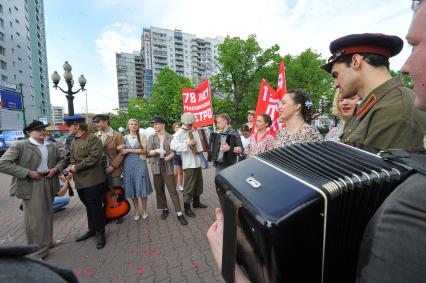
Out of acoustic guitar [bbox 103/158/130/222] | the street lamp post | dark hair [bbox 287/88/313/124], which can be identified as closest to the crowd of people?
dark hair [bbox 287/88/313/124]

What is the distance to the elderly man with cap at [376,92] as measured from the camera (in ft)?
4.34

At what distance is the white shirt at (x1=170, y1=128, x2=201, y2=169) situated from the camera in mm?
4961

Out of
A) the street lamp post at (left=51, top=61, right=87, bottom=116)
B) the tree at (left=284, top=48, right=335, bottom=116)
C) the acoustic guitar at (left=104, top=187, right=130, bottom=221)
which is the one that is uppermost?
the tree at (left=284, top=48, right=335, bottom=116)

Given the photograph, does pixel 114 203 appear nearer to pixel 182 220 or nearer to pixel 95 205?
pixel 95 205

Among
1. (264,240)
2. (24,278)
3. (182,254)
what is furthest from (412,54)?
(182,254)

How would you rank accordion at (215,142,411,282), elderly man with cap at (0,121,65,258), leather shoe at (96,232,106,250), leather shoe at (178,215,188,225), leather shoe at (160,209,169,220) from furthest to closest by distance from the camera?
leather shoe at (160,209,169,220), leather shoe at (178,215,188,225), leather shoe at (96,232,106,250), elderly man with cap at (0,121,65,258), accordion at (215,142,411,282)

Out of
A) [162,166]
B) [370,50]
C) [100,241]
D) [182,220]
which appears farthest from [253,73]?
[370,50]

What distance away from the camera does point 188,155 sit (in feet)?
17.0

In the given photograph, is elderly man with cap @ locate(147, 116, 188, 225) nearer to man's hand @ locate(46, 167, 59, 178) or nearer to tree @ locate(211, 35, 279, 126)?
man's hand @ locate(46, 167, 59, 178)

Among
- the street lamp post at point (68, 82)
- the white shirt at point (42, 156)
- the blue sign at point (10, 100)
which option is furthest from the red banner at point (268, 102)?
the blue sign at point (10, 100)

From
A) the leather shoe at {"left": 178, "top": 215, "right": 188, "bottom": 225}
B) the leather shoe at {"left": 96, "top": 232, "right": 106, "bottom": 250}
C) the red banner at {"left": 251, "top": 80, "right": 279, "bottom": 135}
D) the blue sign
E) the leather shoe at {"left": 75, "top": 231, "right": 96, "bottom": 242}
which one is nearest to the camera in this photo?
the leather shoe at {"left": 96, "top": 232, "right": 106, "bottom": 250}

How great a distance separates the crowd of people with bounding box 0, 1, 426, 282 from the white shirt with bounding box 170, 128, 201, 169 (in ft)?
0.07

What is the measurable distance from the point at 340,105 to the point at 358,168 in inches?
115

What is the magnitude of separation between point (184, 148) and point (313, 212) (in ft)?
14.3
